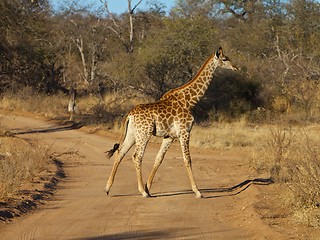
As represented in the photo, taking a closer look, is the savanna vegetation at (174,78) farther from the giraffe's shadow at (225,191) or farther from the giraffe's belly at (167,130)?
the giraffe's belly at (167,130)

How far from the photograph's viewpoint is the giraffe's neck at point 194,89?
11.9 m

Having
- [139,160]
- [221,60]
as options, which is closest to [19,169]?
[139,160]

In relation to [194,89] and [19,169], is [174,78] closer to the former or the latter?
[194,89]

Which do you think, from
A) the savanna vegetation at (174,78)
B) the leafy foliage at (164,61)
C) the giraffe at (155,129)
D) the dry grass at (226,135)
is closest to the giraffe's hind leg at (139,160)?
the giraffe at (155,129)

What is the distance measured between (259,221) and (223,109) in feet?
63.5

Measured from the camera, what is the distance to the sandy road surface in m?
8.10

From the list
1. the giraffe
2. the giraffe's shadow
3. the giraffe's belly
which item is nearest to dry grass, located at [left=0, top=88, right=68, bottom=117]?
the giraffe's shadow

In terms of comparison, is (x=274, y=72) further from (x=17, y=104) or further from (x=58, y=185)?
(x=58, y=185)

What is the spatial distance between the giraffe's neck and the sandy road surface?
1688 millimetres

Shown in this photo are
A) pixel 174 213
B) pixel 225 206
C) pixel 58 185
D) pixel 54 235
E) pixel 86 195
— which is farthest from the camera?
pixel 58 185

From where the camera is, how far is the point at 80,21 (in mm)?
45062

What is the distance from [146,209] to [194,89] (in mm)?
3156

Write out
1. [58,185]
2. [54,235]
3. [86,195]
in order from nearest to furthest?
1. [54,235]
2. [86,195]
3. [58,185]

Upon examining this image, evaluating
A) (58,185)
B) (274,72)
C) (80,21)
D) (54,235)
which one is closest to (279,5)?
(80,21)
